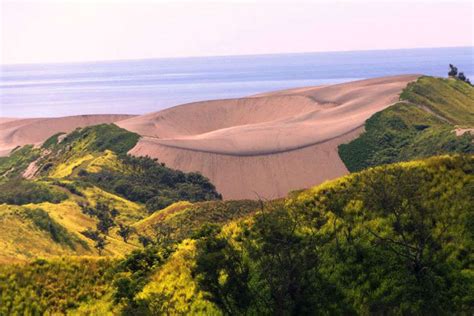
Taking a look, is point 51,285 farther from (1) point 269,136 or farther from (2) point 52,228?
(1) point 269,136

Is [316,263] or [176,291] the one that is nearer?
[316,263]

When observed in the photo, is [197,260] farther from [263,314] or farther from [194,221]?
[194,221]

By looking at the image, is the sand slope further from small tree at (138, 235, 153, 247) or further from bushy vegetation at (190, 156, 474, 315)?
bushy vegetation at (190, 156, 474, 315)

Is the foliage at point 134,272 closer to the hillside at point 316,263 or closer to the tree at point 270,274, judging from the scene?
the hillside at point 316,263

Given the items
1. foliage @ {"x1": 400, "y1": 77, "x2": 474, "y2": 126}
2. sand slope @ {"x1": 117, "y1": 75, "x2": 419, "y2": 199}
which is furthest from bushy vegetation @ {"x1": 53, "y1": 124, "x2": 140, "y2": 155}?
foliage @ {"x1": 400, "y1": 77, "x2": 474, "y2": 126}

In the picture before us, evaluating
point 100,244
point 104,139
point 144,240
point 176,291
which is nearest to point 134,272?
point 176,291

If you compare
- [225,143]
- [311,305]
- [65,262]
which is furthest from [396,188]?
[225,143]
